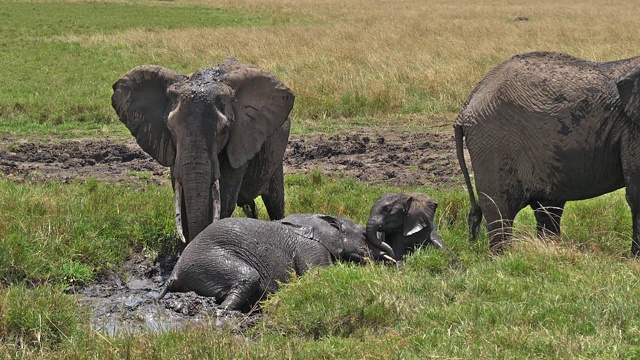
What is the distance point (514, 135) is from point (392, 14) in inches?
1360

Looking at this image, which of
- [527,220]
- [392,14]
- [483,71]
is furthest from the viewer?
[392,14]

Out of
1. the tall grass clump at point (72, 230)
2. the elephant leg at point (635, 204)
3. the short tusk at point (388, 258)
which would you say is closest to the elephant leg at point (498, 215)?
the short tusk at point (388, 258)

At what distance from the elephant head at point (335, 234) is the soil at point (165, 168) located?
1.25 metres

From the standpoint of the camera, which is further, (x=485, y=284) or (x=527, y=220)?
(x=527, y=220)

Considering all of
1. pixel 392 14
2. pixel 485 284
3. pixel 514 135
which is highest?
pixel 514 135

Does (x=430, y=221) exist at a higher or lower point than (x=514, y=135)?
lower

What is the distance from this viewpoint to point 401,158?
488 inches

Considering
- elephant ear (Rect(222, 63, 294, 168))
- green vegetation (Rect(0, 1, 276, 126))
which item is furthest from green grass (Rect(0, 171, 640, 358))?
green vegetation (Rect(0, 1, 276, 126))

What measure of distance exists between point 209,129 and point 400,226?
6.41 ft

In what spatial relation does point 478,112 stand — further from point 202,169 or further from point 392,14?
point 392,14

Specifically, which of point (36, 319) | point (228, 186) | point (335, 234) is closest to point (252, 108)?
point (228, 186)

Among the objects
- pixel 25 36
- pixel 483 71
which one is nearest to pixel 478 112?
pixel 483 71

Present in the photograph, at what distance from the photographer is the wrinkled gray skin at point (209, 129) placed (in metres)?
7.79

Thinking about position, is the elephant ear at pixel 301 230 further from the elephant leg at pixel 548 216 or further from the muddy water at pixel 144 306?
the elephant leg at pixel 548 216
